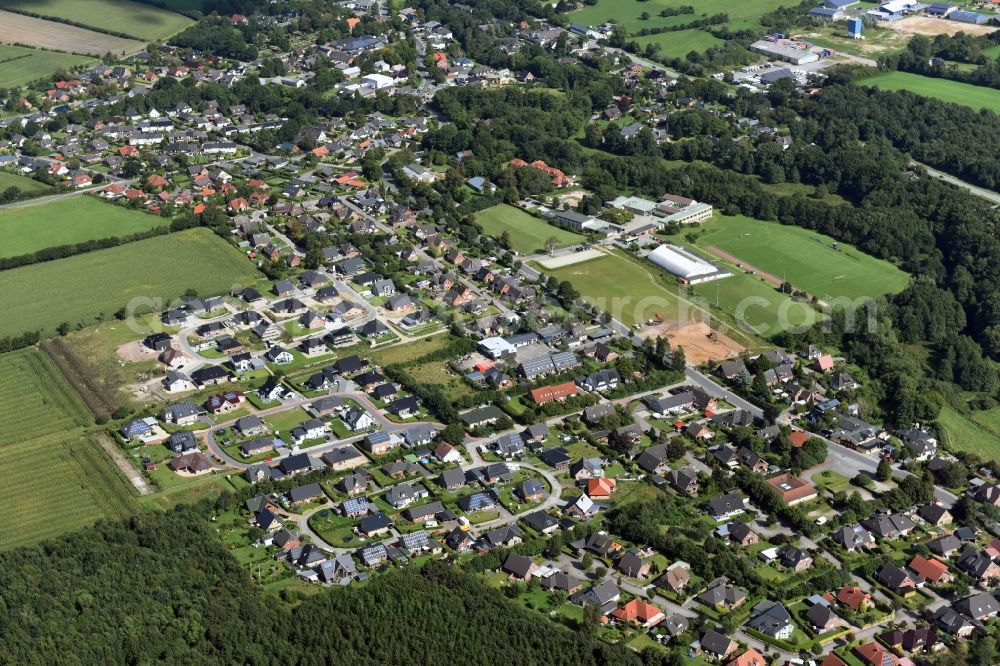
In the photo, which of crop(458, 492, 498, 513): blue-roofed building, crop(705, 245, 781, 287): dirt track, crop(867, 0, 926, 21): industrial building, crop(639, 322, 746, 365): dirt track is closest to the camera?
crop(458, 492, 498, 513): blue-roofed building

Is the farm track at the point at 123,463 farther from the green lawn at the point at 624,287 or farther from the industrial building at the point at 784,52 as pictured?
the industrial building at the point at 784,52

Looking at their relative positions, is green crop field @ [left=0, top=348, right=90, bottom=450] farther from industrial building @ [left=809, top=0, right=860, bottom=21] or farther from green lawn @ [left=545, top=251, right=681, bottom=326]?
industrial building @ [left=809, top=0, right=860, bottom=21]

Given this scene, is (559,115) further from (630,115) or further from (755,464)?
(755,464)

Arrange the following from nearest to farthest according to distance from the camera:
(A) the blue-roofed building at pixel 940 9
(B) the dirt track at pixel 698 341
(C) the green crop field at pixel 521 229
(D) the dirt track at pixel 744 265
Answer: (B) the dirt track at pixel 698 341
(D) the dirt track at pixel 744 265
(C) the green crop field at pixel 521 229
(A) the blue-roofed building at pixel 940 9

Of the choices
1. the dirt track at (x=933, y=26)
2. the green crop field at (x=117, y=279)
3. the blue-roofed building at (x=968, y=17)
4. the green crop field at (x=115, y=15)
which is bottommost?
the green crop field at (x=117, y=279)

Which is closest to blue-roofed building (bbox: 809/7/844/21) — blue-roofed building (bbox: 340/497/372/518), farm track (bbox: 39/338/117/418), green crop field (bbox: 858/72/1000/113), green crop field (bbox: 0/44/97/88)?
green crop field (bbox: 858/72/1000/113)

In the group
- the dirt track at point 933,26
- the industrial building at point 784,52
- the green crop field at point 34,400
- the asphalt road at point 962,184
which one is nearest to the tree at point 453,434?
the green crop field at point 34,400
